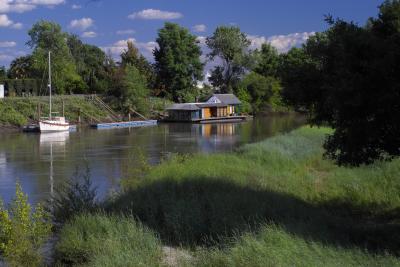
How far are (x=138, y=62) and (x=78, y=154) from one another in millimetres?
54532

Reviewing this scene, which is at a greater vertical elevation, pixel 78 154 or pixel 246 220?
pixel 246 220

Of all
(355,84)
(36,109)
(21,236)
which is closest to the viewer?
(355,84)

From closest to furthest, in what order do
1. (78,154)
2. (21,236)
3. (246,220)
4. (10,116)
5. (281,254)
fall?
(281,254) → (21,236) → (246,220) → (78,154) → (10,116)

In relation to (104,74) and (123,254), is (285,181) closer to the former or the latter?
(123,254)

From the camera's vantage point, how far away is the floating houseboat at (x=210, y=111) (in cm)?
7669

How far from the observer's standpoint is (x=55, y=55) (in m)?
82.8

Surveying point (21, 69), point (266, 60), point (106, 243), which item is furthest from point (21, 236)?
point (266, 60)

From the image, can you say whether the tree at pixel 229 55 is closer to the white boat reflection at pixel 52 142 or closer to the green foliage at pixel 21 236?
the white boat reflection at pixel 52 142

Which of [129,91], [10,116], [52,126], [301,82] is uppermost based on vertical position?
[129,91]

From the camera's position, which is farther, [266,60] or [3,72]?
[266,60]

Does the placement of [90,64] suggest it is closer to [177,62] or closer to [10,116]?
[177,62]

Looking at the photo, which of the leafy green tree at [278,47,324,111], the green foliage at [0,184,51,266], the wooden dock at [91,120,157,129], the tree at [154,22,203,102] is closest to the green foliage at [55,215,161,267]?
the green foliage at [0,184,51,266]

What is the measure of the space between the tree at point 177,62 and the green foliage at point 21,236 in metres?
77.2

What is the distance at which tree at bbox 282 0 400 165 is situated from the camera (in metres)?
10.3
